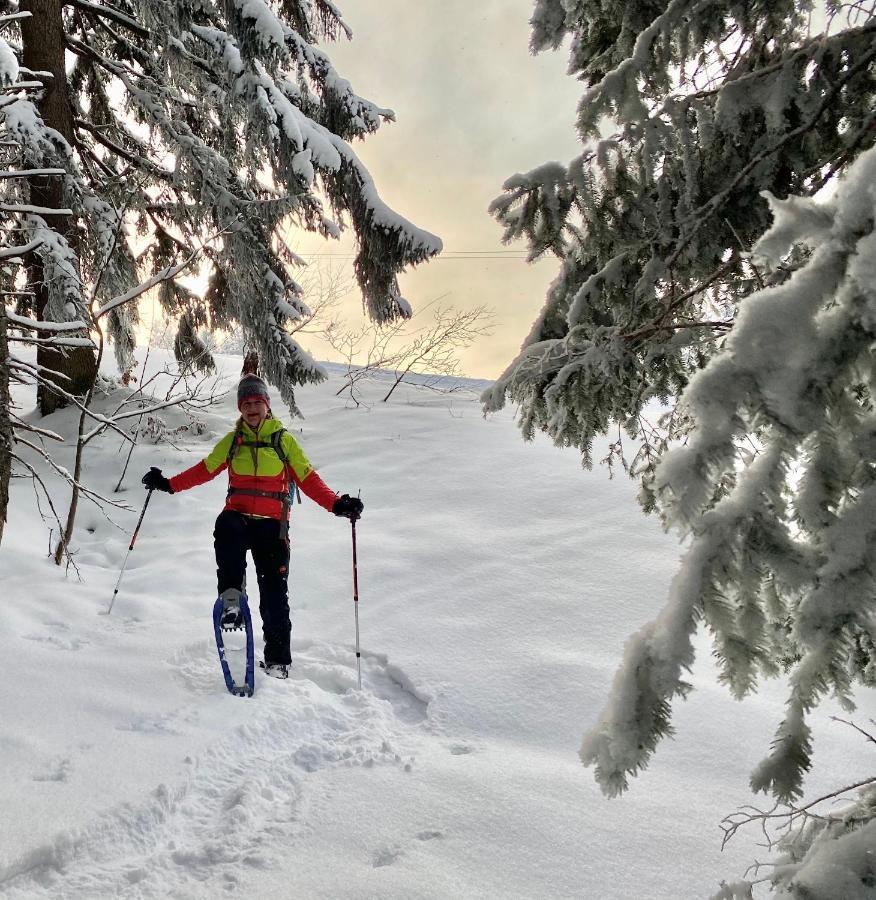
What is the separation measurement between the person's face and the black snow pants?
0.67m

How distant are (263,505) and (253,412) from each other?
700 millimetres

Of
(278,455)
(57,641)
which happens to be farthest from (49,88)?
(57,641)

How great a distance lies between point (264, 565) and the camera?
4.58 meters

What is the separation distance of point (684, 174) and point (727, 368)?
2.35 m

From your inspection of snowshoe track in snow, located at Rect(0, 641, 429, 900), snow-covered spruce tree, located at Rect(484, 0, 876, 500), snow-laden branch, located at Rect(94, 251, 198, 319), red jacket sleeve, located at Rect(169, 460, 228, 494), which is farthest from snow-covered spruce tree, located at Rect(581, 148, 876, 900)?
snow-laden branch, located at Rect(94, 251, 198, 319)

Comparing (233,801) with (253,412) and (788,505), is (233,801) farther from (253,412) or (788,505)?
(788,505)

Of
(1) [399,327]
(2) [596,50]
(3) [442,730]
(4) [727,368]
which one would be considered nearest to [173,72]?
(2) [596,50]

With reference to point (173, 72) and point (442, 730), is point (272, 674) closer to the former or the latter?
point (442, 730)

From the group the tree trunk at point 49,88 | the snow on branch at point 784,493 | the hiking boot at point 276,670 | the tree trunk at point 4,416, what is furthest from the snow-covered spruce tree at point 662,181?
the tree trunk at point 49,88

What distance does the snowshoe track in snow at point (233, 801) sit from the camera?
7.97ft

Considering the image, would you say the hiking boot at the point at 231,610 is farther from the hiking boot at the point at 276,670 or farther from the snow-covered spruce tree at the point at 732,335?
the snow-covered spruce tree at the point at 732,335

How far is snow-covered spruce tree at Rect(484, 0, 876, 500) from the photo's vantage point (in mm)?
2719

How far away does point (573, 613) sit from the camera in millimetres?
4992

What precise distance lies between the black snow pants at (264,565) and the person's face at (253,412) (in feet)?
2.19
